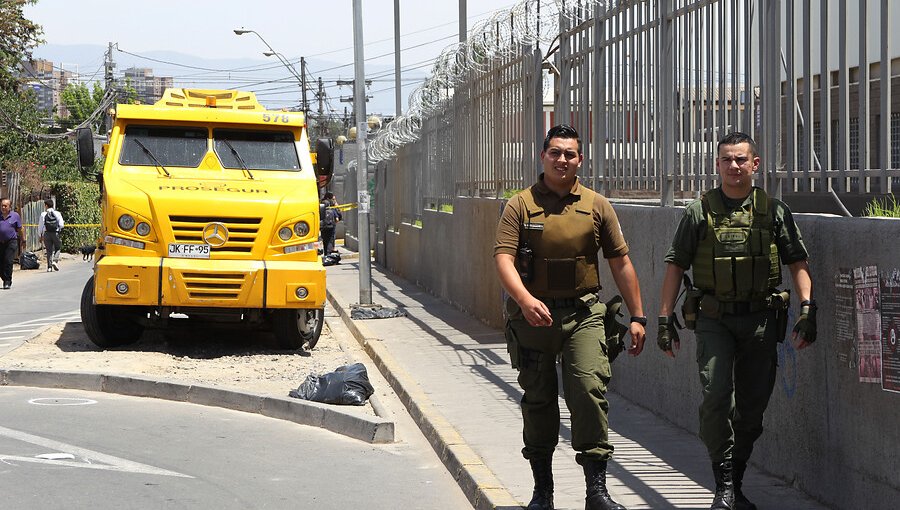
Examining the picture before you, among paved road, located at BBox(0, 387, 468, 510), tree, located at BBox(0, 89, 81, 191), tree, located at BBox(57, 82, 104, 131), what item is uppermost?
tree, located at BBox(57, 82, 104, 131)

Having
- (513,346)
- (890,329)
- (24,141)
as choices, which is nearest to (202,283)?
(513,346)

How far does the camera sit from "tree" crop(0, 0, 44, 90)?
35531 mm

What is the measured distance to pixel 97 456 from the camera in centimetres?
811

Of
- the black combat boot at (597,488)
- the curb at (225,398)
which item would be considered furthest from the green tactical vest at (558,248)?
the curb at (225,398)

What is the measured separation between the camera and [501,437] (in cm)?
843

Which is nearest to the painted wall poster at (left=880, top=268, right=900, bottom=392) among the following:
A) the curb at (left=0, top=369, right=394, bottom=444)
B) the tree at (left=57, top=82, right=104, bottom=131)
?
the curb at (left=0, top=369, right=394, bottom=444)

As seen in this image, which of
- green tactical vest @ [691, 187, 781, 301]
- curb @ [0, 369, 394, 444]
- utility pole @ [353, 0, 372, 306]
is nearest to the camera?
green tactical vest @ [691, 187, 781, 301]

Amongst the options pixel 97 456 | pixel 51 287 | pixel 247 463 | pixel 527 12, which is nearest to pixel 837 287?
pixel 247 463

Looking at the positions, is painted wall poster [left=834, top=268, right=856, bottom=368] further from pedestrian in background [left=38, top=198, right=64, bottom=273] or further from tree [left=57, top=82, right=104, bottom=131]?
tree [left=57, top=82, right=104, bottom=131]

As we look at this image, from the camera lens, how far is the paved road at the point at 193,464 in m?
7.00

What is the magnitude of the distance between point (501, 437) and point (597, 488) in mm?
2508

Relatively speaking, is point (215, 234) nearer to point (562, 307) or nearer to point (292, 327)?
point (292, 327)

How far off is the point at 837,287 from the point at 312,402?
5045 millimetres

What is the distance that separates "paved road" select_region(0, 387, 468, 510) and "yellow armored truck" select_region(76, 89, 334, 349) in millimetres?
2554
